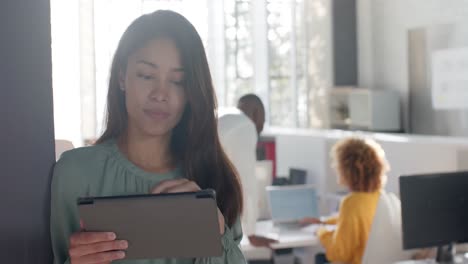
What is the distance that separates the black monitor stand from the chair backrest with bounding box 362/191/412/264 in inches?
8.4

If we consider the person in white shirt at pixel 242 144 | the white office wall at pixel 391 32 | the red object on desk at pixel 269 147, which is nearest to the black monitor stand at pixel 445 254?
the person in white shirt at pixel 242 144

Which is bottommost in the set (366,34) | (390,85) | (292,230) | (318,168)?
(292,230)

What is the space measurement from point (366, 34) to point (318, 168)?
5.79 metres

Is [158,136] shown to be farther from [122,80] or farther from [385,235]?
[385,235]

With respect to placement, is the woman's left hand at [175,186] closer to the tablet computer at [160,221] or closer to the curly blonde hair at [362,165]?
the tablet computer at [160,221]

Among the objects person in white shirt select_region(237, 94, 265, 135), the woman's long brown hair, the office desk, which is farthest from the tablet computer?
person in white shirt select_region(237, 94, 265, 135)

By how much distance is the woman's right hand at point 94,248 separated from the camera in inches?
41.0

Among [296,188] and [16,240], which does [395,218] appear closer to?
[296,188]

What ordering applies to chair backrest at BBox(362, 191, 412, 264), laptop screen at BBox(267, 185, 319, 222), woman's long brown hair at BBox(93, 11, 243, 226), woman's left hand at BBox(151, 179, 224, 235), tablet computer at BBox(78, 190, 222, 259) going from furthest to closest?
laptop screen at BBox(267, 185, 319, 222) → chair backrest at BBox(362, 191, 412, 264) → woman's long brown hair at BBox(93, 11, 243, 226) → woman's left hand at BBox(151, 179, 224, 235) → tablet computer at BBox(78, 190, 222, 259)

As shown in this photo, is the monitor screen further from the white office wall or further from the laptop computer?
the white office wall

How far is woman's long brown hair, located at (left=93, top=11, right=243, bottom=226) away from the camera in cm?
122

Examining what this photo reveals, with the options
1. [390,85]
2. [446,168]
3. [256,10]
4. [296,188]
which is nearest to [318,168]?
[296,188]

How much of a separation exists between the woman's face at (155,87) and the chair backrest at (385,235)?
2.42m

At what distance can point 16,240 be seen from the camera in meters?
0.94
